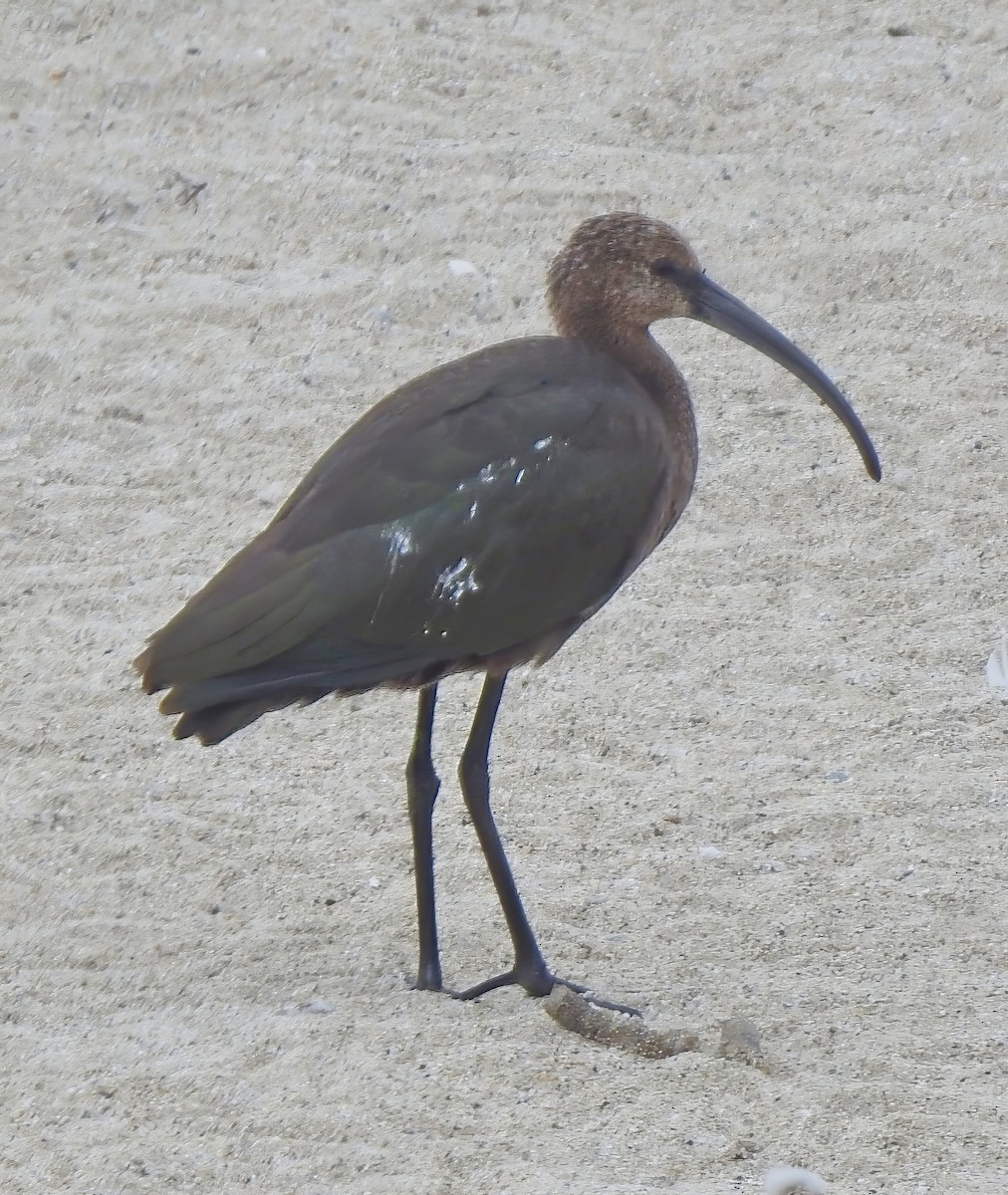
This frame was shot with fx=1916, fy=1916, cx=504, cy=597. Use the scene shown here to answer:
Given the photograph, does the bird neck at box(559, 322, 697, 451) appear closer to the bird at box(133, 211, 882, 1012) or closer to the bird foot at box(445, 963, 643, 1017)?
the bird at box(133, 211, 882, 1012)

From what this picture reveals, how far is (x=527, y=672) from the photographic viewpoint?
494 cm

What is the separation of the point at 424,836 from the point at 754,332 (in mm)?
1258

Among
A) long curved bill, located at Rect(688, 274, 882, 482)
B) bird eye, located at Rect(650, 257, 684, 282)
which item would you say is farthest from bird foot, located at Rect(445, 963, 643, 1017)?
bird eye, located at Rect(650, 257, 684, 282)

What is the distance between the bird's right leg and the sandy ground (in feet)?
0.32

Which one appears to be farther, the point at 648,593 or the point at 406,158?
the point at 406,158

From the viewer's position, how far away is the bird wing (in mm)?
3486

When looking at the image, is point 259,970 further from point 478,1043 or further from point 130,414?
point 130,414

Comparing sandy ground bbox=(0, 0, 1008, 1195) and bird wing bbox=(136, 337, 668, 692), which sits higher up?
bird wing bbox=(136, 337, 668, 692)

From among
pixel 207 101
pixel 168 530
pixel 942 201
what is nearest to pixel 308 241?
pixel 207 101

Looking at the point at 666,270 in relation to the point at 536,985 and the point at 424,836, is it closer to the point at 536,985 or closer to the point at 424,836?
the point at 424,836

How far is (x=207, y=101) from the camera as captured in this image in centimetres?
736

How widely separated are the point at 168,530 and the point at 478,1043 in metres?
2.30

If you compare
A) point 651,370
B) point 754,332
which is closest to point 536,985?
point 651,370

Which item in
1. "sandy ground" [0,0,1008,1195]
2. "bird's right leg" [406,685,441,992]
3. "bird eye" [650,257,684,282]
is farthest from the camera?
"bird eye" [650,257,684,282]
